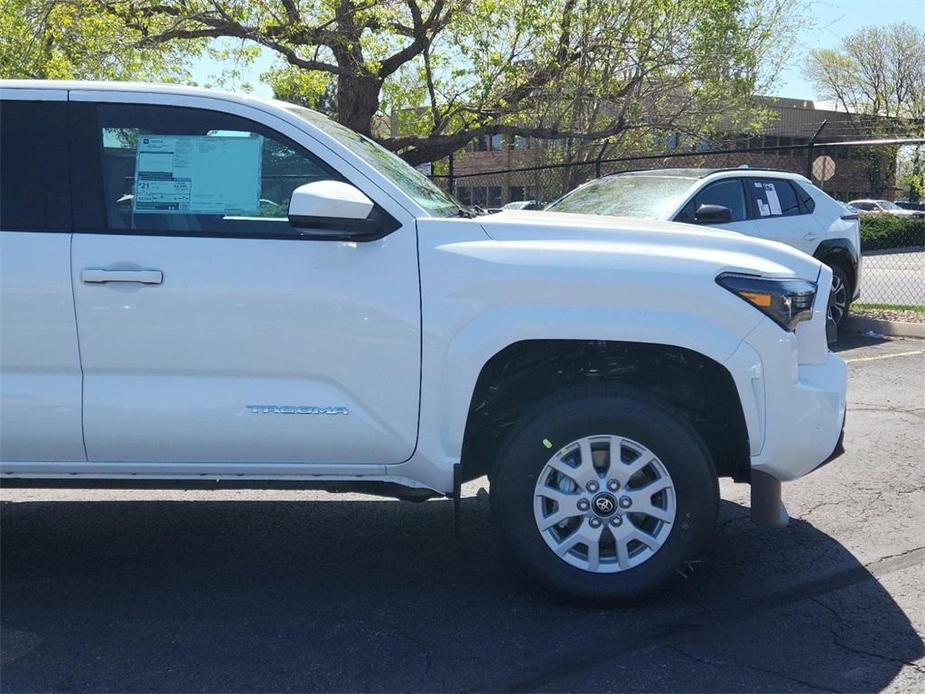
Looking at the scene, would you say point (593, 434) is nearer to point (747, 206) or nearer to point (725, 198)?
point (725, 198)

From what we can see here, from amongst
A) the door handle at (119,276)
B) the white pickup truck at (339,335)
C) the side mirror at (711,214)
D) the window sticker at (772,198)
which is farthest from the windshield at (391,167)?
the window sticker at (772,198)

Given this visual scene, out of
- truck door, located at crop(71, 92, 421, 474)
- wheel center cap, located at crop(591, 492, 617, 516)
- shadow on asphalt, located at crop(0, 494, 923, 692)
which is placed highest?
truck door, located at crop(71, 92, 421, 474)

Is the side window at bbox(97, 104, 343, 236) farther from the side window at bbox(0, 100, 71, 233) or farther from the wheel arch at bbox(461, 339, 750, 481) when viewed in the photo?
the wheel arch at bbox(461, 339, 750, 481)

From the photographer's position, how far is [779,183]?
1075 centimetres

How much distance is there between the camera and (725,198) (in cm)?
1013

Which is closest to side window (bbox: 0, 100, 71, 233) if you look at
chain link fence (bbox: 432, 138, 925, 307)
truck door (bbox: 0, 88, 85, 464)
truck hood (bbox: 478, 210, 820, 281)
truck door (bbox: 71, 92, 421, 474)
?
truck door (bbox: 0, 88, 85, 464)

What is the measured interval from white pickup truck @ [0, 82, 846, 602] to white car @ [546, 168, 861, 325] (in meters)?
5.35

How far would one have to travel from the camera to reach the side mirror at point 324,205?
375cm

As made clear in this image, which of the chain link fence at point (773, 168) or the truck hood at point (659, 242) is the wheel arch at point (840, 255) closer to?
the chain link fence at point (773, 168)

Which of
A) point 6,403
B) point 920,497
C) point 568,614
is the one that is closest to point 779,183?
point 920,497

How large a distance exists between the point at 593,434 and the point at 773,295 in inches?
35.4

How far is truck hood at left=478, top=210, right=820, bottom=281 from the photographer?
3.96 m

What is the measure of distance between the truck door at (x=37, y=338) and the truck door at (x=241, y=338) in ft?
0.19

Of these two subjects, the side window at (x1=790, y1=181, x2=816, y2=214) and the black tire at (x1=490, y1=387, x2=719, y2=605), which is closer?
the black tire at (x1=490, y1=387, x2=719, y2=605)
